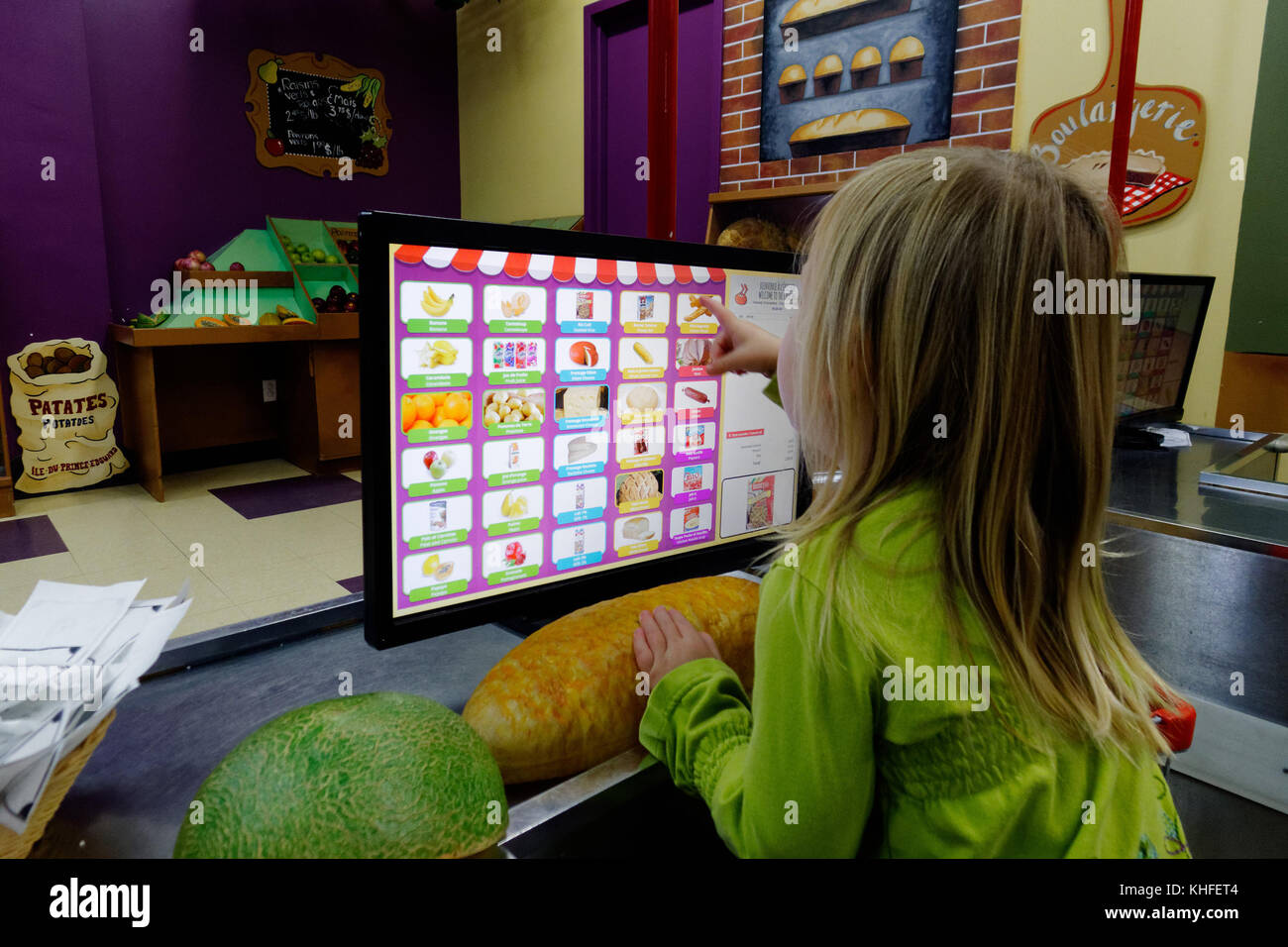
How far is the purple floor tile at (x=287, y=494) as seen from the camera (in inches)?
144

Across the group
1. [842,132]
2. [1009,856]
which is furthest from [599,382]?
[842,132]

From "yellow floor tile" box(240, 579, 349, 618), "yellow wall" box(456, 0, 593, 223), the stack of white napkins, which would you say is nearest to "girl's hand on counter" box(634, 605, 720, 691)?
the stack of white napkins

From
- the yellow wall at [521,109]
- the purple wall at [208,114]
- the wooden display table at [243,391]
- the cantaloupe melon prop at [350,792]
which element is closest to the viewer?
the cantaloupe melon prop at [350,792]

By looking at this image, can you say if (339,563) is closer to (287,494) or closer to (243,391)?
(287,494)

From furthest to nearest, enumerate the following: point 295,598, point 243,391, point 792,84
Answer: point 243,391 → point 792,84 → point 295,598

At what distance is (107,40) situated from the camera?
4.00m

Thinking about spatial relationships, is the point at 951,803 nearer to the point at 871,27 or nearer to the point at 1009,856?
the point at 1009,856

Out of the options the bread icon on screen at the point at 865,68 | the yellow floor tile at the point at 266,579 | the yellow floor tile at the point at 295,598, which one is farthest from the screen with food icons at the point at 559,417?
the bread icon on screen at the point at 865,68

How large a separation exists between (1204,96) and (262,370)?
441 centimetres

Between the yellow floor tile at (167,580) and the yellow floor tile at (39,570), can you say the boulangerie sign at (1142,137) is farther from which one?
the yellow floor tile at (39,570)

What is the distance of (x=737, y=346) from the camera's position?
0.81 metres

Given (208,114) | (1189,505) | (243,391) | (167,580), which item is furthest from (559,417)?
(208,114)

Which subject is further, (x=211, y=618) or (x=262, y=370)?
(x=262, y=370)

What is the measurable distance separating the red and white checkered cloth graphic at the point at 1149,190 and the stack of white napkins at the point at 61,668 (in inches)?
114
